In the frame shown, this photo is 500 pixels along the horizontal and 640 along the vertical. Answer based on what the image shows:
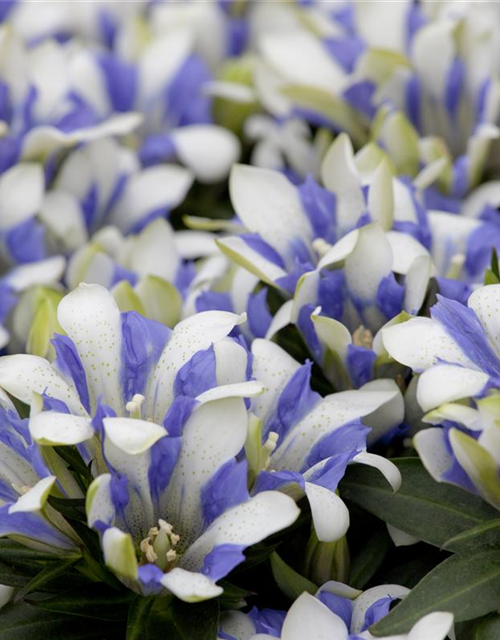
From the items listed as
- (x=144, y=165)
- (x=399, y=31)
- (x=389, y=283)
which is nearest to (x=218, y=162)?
(x=144, y=165)

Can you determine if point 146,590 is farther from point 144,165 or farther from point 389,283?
point 144,165

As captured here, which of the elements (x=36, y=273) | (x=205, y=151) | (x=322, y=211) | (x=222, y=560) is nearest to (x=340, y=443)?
(x=222, y=560)

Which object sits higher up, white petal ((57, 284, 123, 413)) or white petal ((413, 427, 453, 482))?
white petal ((57, 284, 123, 413))

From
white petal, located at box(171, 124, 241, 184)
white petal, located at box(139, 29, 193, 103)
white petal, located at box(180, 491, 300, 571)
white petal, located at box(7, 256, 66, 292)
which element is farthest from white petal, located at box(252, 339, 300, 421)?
white petal, located at box(139, 29, 193, 103)

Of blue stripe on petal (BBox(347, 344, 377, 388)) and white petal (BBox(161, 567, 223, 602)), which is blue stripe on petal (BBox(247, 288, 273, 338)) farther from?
white petal (BBox(161, 567, 223, 602))

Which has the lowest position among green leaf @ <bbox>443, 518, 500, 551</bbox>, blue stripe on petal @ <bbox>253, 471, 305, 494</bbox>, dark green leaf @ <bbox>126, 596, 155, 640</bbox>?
dark green leaf @ <bbox>126, 596, 155, 640</bbox>

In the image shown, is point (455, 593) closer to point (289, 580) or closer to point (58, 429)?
point (289, 580)

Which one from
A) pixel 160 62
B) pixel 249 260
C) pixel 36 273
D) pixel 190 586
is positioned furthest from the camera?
pixel 160 62
